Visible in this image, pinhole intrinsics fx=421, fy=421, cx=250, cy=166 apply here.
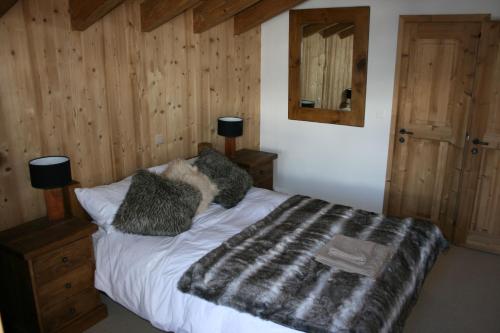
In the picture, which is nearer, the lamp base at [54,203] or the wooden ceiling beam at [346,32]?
the lamp base at [54,203]

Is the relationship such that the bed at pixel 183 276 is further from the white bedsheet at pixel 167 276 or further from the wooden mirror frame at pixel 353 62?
the wooden mirror frame at pixel 353 62

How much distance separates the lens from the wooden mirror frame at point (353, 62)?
13.1ft

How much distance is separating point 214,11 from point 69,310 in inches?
103

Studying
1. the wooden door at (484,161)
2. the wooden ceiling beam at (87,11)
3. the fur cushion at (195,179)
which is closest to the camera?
the wooden ceiling beam at (87,11)

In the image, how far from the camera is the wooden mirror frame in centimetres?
400

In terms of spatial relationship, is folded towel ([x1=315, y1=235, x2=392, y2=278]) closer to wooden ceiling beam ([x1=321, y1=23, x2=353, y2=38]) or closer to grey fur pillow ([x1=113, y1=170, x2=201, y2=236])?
grey fur pillow ([x1=113, y1=170, x2=201, y2=236])

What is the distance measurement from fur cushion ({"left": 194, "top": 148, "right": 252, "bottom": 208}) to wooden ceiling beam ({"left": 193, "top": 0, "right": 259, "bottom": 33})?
1153 millimetres

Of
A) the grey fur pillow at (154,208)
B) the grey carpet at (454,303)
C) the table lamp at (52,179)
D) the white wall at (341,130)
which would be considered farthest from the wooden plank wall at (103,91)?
the grey carpet at (454,303)

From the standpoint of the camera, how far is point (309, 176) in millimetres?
4684

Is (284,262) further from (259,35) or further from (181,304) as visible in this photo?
(259,35)

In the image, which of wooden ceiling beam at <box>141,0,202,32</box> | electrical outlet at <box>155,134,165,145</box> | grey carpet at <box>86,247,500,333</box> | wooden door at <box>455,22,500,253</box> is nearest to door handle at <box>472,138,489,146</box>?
wooden door at <box>455,22,500,253</box>

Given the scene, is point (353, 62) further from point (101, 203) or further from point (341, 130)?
point (101, 203)

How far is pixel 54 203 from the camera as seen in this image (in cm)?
259

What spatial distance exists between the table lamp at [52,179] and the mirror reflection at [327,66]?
266cm
